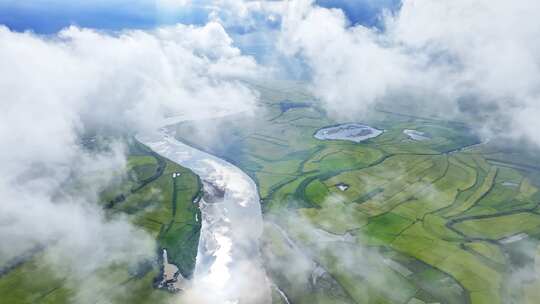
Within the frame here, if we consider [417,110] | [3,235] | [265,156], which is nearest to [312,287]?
[3,235]

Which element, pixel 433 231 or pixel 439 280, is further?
pixel 433 231

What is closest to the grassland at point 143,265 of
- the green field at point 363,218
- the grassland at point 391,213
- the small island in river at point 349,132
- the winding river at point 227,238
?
the green field at point 363,218

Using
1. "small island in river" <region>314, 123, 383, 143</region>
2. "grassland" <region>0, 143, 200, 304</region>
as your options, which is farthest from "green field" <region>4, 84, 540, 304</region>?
"small island in river" <region>314, 123, 383, 143</region>

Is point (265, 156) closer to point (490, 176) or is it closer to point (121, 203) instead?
point (121, 203)

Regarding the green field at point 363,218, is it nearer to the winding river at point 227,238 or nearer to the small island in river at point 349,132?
the winding river at point 227,238

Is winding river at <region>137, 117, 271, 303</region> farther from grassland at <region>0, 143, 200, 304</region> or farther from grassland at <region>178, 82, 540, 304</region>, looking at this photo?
grassland at <region>0, 143, 200, 304</region>

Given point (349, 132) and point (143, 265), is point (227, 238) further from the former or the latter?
point (349, 132)

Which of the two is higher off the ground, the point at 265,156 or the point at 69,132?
the point at 69,132

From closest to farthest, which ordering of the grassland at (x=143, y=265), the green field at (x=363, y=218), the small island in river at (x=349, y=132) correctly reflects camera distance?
the grassland at (x=143, y=265) < the green field at (x=363, y=218) < the small island in river at (x=349, y=132)
